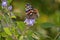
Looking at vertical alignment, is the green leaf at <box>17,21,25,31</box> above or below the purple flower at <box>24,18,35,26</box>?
above

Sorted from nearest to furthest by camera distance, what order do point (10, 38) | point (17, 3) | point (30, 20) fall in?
1. point (30, 20)
2. point (10, 38)
3. point (17, 3)

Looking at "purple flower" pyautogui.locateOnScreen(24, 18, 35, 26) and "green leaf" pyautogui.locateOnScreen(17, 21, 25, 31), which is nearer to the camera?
"purple flower" pyautogui.locateOnScreen(24, 18, 35, 26)

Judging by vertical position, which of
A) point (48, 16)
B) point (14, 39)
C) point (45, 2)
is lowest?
point (14, 39)

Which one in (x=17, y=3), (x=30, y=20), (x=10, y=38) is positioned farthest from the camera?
(x=17, y=3)

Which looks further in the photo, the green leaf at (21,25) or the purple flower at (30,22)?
the green leaf at (21,25)

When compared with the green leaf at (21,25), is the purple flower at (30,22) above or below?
below

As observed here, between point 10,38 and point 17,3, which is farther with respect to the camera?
point 17,3

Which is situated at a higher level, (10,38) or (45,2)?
(45,2)

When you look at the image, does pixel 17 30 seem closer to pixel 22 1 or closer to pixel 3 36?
pixel 3 36

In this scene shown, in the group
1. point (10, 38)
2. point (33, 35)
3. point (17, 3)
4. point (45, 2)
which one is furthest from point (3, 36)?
point (45, 2)

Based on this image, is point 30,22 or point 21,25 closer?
point 30,22
